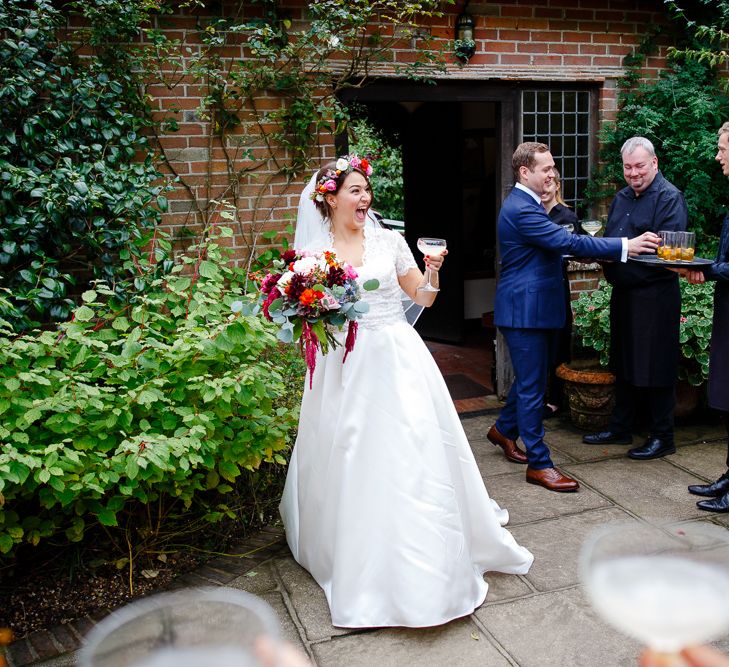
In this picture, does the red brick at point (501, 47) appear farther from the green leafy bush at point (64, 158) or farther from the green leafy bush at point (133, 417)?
the green leafy bush at point (133, 417)

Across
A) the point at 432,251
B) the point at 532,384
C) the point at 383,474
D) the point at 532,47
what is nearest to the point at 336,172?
the point at 432,251

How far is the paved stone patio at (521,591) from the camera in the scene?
125 inches

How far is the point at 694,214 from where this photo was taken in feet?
20.8

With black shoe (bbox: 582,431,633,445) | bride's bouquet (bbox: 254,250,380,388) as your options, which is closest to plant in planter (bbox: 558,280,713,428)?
black shoe (bbox: 582,431,633,445)

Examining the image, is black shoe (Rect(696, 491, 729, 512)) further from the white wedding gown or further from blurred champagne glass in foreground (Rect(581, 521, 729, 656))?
blurred champagne glass in foreground (Rect(581, 521, 729, 656))

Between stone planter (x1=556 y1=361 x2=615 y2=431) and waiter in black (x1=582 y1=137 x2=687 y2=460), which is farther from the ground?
waiter in black (x1=582 y1=137 x2=687 y2=460)

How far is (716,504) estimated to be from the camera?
4.47 m

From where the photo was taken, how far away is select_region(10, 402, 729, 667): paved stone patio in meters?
3.17

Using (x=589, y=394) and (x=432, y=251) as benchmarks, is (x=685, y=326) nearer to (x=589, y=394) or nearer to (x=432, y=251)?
(x=589, y=394)

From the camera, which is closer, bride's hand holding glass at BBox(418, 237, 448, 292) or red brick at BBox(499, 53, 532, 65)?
bride's hand holding glass at BBox(418, 237, 448, 292)

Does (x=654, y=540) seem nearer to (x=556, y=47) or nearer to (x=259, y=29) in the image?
(x=259, y=29)

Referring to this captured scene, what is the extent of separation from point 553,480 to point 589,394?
131 cm

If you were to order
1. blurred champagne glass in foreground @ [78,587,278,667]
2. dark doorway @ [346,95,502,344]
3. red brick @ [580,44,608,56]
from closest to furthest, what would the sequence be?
blurred champagne glass in foreground @ [78,587,278,667] < red brick @ [580,44,608,56] < dark doorway @ [346,95,502,344]

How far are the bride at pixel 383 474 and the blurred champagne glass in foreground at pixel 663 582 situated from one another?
7.70 ft
